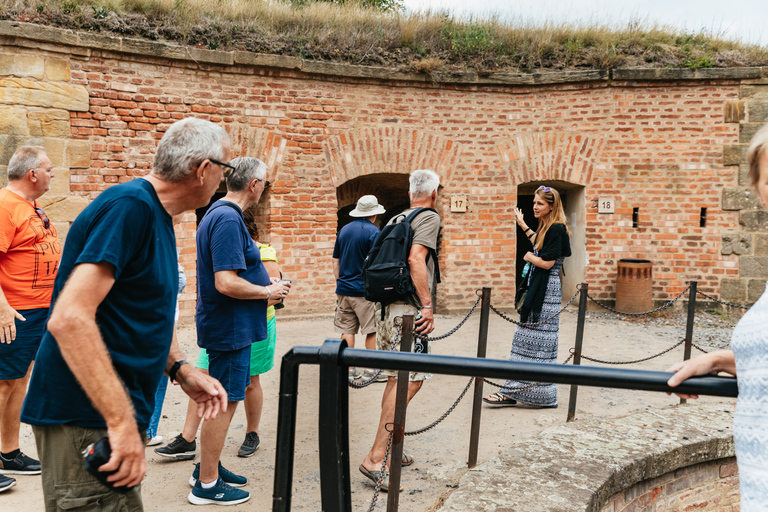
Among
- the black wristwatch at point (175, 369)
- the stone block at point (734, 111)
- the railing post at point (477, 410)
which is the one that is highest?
the stone block at point (734, 111)

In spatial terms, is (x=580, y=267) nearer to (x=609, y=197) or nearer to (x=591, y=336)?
(x=609, y=197)

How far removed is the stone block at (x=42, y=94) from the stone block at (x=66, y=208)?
4.14ft

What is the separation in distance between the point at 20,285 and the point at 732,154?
1089 cm

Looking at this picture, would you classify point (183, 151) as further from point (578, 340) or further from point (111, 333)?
point (578, 340)

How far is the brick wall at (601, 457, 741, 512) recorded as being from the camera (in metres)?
3.43

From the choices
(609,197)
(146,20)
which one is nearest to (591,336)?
(609,197)

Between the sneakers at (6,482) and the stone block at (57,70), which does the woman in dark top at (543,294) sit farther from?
the stone block at (57,70)

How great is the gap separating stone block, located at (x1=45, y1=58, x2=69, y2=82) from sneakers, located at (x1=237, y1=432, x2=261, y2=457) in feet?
20.2

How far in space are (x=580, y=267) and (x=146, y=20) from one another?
853 cm

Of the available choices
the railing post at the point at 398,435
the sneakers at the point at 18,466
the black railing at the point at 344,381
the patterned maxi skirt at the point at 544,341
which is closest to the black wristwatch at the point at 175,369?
the black railing at the point at 344,381

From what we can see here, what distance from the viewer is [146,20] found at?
855cm

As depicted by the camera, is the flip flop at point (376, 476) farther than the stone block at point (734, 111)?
No

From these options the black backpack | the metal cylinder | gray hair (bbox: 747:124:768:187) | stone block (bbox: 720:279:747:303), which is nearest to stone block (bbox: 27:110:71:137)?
the black backpack

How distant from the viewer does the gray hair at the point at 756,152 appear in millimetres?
1421
